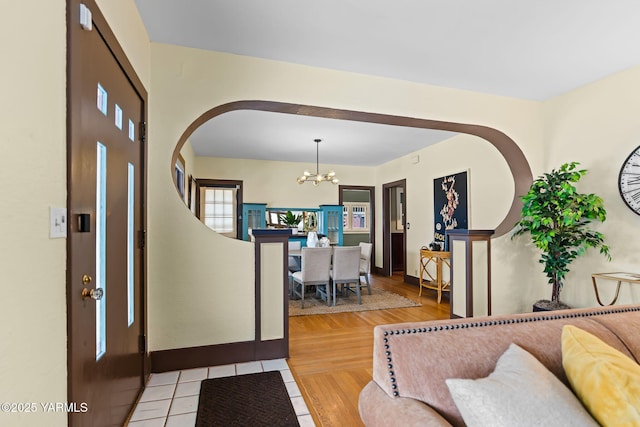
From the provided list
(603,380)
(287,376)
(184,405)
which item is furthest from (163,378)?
(603,380)

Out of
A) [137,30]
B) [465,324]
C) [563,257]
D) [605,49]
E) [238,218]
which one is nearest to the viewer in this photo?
[465,324]

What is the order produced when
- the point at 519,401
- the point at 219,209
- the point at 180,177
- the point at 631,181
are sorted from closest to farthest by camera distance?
the point at 519,401
the point at 631,181
the point at 180,177
the point at 219,209

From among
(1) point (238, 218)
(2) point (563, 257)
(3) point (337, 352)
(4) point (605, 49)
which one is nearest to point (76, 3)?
(3) point (337, 352)

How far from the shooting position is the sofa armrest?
92cm

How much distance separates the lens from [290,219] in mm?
6715

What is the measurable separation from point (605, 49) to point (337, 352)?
11.3 feet

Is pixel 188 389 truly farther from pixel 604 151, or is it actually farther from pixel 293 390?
pixel 604 151

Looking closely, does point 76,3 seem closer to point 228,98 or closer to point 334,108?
point 228,98

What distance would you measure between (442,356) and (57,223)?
1418 mm

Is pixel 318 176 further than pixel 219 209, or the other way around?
pixel 219 209

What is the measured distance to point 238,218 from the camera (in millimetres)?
6730

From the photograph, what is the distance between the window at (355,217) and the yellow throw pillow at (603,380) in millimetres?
6768

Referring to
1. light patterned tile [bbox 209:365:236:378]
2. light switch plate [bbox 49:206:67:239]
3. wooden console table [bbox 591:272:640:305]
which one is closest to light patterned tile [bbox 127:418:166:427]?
light patterned tile [bbox 209:365:236:378]

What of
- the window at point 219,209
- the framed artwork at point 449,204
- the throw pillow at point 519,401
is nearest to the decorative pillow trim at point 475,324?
the throw pillow at point 519,401
